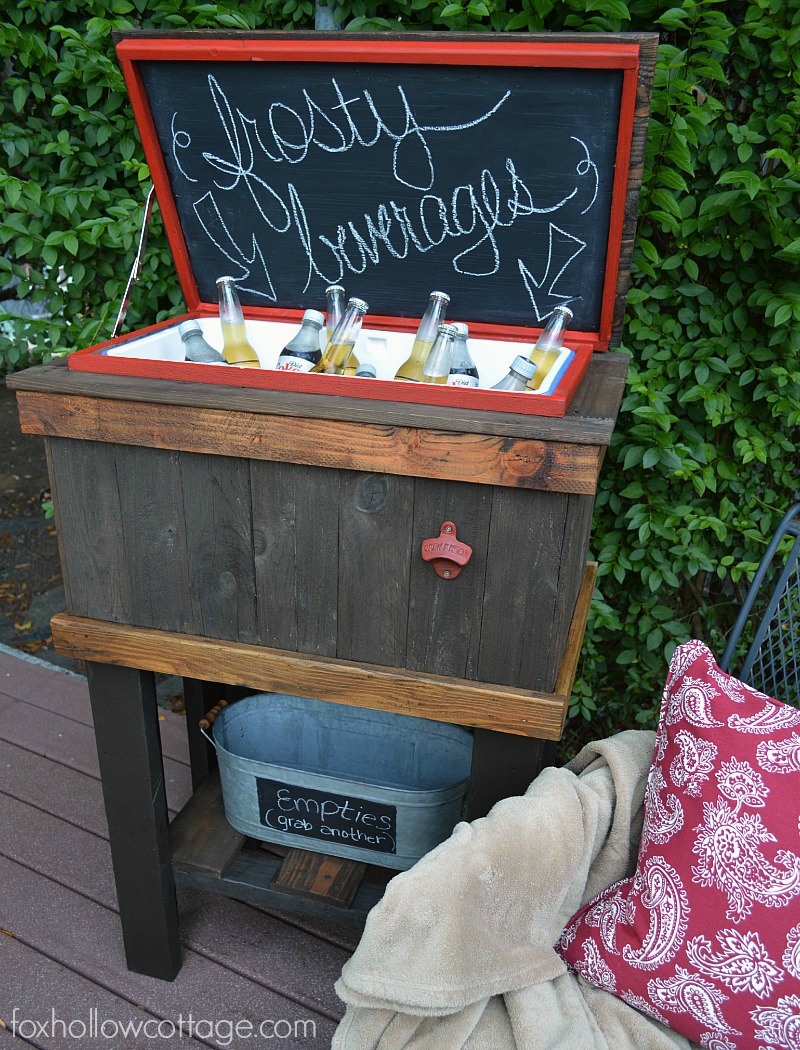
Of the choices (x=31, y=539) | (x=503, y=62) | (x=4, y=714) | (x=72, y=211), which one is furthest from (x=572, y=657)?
(x=31, y=539)

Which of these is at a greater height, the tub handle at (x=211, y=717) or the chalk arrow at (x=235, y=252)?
the chalk arrow at (x=235, y=252)

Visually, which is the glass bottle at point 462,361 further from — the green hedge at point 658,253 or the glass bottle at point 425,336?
the green hedge at point 658,253

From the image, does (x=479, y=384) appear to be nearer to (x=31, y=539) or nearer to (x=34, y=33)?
(x=34, y=33)

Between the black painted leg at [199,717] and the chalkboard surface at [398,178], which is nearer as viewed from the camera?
the chalkboard surface at [398,178]

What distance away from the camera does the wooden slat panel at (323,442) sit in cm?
103

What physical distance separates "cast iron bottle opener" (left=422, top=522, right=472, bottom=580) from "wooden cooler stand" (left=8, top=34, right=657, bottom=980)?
1 centimetres

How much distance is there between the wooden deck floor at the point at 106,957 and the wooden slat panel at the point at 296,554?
2.45 feet

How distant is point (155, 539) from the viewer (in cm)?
124

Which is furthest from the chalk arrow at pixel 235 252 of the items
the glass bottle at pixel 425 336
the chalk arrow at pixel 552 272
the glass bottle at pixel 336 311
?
the chalk arrow at pixel 552 272

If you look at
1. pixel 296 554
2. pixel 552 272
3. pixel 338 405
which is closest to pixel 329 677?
pixel 296 554

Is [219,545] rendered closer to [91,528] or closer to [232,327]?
[91,528]

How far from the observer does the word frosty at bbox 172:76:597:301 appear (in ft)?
4.22

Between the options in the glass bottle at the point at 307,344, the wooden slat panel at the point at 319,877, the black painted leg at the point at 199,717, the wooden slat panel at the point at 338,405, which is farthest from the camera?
the black painted leg at the point at 199,717

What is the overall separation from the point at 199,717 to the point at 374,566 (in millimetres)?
897
